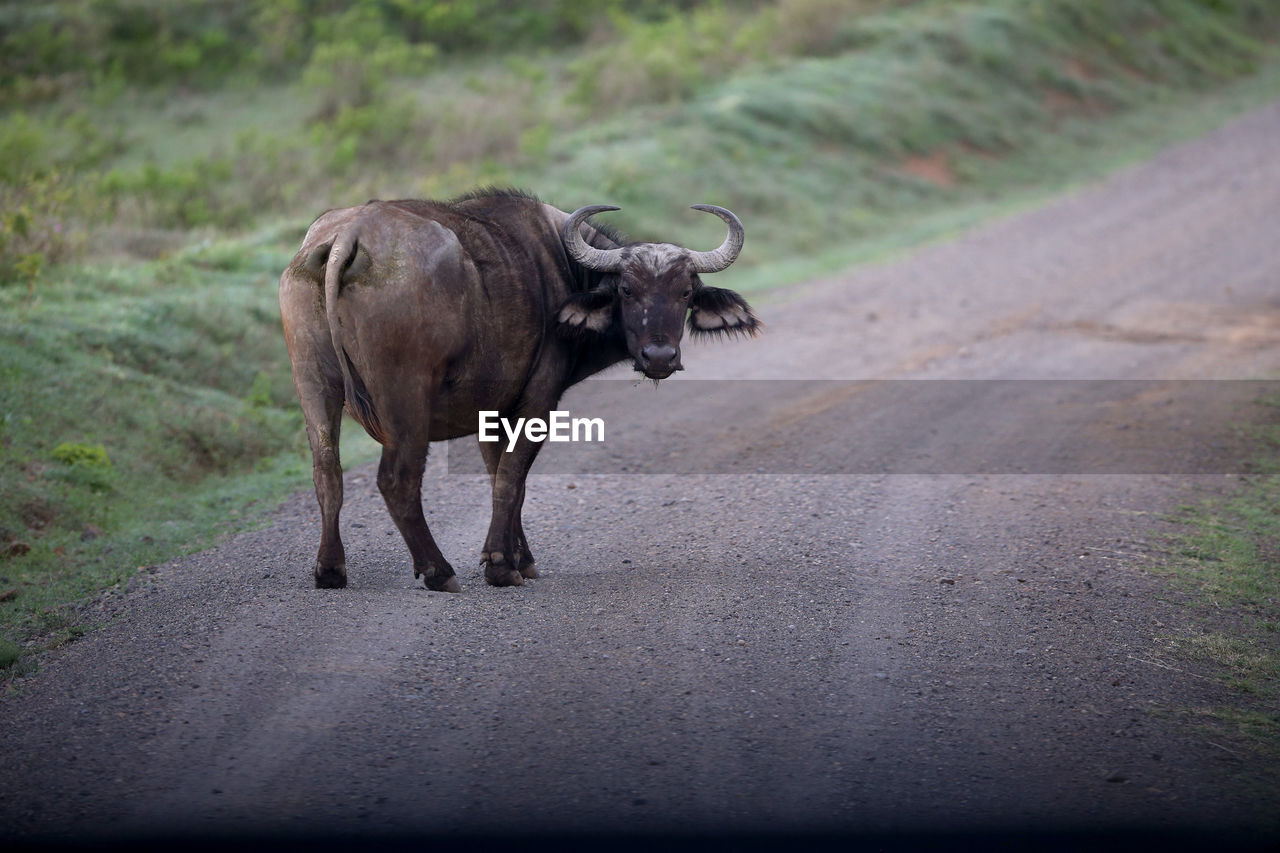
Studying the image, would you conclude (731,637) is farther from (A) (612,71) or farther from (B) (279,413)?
(A) (612,71)

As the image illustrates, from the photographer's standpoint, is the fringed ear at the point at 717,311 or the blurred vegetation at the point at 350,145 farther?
the blurred vegetation at the point at 350,145

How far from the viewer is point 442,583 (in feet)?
19.9

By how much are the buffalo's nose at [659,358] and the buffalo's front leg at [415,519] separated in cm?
121

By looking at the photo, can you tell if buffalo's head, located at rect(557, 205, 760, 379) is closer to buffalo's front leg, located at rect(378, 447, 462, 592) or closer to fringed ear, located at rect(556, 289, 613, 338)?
fringed ear, located at rect(556, 289, 613, 338)

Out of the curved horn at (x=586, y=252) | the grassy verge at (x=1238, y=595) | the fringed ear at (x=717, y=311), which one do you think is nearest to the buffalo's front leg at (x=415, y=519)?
the curved horn at (x=586, y=252)

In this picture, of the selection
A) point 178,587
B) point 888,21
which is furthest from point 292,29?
point 178,587

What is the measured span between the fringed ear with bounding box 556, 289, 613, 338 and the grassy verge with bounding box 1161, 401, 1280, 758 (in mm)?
3175

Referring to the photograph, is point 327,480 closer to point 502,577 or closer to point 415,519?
point 415,519

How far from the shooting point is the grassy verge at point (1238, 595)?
4.81 meters

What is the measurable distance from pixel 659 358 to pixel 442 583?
157cm

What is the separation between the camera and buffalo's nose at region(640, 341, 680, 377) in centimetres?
620

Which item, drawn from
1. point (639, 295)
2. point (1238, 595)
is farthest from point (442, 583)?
point (1238, 595)

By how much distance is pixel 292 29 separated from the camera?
945 inches

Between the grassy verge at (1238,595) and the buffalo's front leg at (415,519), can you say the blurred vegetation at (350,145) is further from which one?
the grassy verge at (1238,595)
